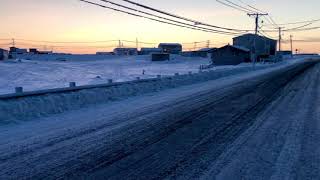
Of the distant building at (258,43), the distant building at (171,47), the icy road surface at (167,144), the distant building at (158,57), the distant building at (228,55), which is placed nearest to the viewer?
the icy road surface at (167,144)

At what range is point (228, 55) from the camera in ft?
282

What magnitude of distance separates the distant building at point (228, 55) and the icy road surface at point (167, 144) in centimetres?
7318

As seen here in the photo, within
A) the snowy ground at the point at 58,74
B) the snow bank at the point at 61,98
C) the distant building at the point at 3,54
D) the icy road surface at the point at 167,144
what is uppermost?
the distant building at the point at 3,54

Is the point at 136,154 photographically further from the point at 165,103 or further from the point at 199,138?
the point at 165,103

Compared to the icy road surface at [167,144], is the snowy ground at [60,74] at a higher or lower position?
lower

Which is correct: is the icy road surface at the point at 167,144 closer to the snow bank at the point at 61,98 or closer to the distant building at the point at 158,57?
the snow bank at the point at 61,98

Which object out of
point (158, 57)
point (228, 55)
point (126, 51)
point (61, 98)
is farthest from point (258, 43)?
point (126, 51)

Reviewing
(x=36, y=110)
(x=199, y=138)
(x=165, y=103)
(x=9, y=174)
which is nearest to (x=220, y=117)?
(x=199, y=138)

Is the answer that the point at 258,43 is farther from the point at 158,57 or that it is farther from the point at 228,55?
the point at 158,57

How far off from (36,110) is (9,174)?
601 centimetres

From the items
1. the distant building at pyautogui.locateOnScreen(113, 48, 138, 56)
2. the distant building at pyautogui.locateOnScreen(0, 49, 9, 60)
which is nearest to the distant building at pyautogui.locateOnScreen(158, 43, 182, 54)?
the distant building at pyautogui.locateOnScreen(113, 48, 138, 56)

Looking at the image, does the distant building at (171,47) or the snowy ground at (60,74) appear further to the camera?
the distant building at (171,47)

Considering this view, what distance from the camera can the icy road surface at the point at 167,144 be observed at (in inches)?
247

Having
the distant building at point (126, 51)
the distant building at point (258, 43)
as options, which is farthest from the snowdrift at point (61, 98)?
the distant building at point (126, 51)
